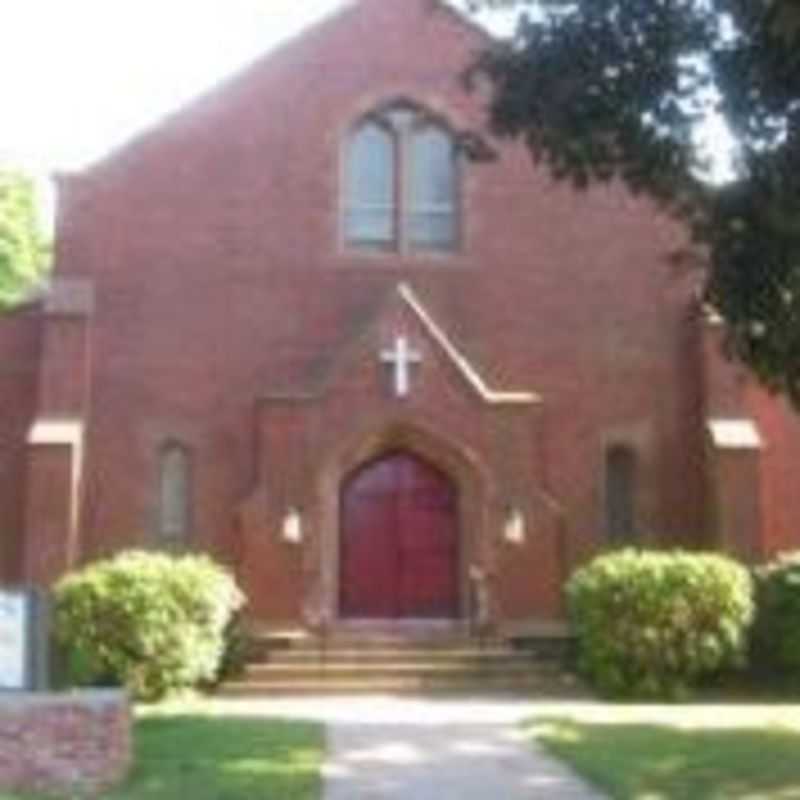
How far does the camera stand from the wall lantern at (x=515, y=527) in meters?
29.8

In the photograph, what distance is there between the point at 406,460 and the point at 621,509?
10.4ft

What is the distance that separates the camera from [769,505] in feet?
101

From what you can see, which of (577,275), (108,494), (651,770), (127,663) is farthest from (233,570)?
(651,770)

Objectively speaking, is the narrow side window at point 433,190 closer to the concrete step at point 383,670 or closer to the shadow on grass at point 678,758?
the concrete step at point 383,670

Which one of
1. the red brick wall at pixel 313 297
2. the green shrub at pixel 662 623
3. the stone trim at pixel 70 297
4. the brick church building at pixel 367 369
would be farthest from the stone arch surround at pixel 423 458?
the stone trim at pixel 70 297

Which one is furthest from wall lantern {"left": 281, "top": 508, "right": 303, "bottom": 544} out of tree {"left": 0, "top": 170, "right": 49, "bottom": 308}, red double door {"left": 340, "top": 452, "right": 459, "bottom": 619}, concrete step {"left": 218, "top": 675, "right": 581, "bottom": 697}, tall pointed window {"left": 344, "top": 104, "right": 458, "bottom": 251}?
tree {"left": 0, "top": 170, "right": 49, "bottom": 308}

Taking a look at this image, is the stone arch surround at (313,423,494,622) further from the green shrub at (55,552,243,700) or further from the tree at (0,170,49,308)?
the tree at (0,170,49,308)

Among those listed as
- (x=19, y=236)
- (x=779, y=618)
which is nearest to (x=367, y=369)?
(x=779, y=618)

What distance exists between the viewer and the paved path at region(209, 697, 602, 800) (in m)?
16.9

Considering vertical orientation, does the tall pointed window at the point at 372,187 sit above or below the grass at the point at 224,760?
above

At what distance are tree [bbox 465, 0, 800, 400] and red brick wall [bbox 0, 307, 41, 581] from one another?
13.2 meters

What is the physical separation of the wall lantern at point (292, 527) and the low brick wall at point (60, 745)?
11.9 meters

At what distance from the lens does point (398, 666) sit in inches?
1083

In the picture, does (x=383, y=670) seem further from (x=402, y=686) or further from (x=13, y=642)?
(x=13, y=642)
